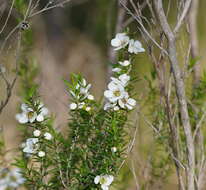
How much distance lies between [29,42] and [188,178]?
1171mm

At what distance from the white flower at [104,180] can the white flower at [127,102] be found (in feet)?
0.91

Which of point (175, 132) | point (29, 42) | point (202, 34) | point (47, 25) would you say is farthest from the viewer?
point (47, 25)

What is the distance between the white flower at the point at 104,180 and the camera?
1336 millimetres

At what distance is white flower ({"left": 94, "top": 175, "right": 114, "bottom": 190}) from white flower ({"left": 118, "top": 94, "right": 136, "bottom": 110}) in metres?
0.28

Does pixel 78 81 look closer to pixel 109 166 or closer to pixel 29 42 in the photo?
pixel 109 166

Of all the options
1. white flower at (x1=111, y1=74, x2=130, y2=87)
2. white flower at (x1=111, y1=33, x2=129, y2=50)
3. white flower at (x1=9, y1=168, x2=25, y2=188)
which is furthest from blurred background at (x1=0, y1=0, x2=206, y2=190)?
white flower at (x1=111, y1=74, x2=130, y2=87)

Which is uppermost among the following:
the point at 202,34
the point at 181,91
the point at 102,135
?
the point at 202,34

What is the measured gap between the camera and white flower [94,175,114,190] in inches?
52.6

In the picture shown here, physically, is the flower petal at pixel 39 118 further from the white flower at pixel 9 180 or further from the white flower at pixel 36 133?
the white flower at pixel 9 180

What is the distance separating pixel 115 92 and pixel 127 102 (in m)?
0.06

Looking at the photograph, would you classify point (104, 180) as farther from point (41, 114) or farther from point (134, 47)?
point (134, 47)

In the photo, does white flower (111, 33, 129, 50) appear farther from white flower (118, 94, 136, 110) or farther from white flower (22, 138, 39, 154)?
white flower (22, 138, 39, 154)

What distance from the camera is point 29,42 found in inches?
79.0

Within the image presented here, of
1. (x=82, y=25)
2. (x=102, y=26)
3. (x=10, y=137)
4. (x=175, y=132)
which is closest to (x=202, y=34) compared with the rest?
(x=102, y=26)
